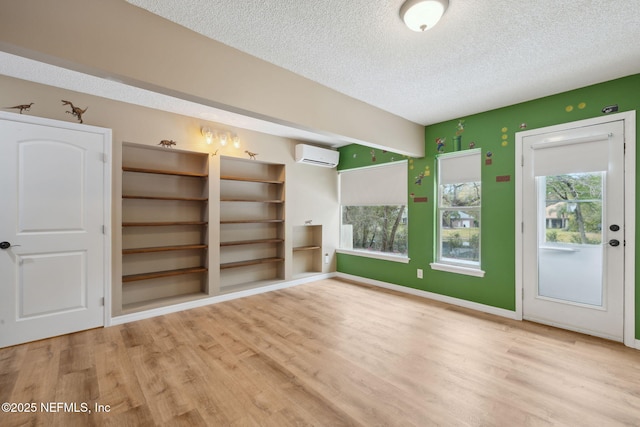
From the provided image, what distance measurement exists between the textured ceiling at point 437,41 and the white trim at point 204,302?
315cm

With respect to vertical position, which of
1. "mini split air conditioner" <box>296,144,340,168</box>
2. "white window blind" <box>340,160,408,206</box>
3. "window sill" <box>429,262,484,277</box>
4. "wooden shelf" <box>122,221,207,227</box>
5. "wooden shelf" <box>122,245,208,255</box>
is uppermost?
"mini split air conditioner" <box>296,144,340,168</box>

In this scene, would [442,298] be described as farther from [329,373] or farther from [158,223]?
[158,223]

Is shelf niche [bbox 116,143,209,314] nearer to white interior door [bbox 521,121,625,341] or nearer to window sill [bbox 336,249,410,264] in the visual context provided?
window sill [bbox 336,249,410,264]

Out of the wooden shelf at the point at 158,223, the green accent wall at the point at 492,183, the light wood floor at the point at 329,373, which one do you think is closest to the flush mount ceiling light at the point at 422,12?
the green accent wall at the point at 492,183

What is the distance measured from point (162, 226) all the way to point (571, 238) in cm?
490

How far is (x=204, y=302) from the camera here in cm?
393

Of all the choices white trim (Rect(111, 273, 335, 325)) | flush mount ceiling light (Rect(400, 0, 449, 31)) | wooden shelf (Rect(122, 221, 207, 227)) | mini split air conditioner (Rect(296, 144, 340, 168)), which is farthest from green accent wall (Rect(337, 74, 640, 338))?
wooden shelf (Rect(122, 221, 207, 227))

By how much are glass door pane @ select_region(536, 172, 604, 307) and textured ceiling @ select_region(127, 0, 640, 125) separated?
1.02 metres

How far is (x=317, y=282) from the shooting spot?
203 inches

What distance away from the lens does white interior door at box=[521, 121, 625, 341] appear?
2.75m

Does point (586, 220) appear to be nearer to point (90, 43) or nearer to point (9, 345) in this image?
point (90, 43)

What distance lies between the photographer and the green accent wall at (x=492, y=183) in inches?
113

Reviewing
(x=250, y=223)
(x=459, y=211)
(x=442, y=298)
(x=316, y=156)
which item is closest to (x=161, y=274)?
(x=250, y=223)

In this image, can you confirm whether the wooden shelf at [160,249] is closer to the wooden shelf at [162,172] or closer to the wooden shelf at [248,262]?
the wooden shelf at [248,262]
